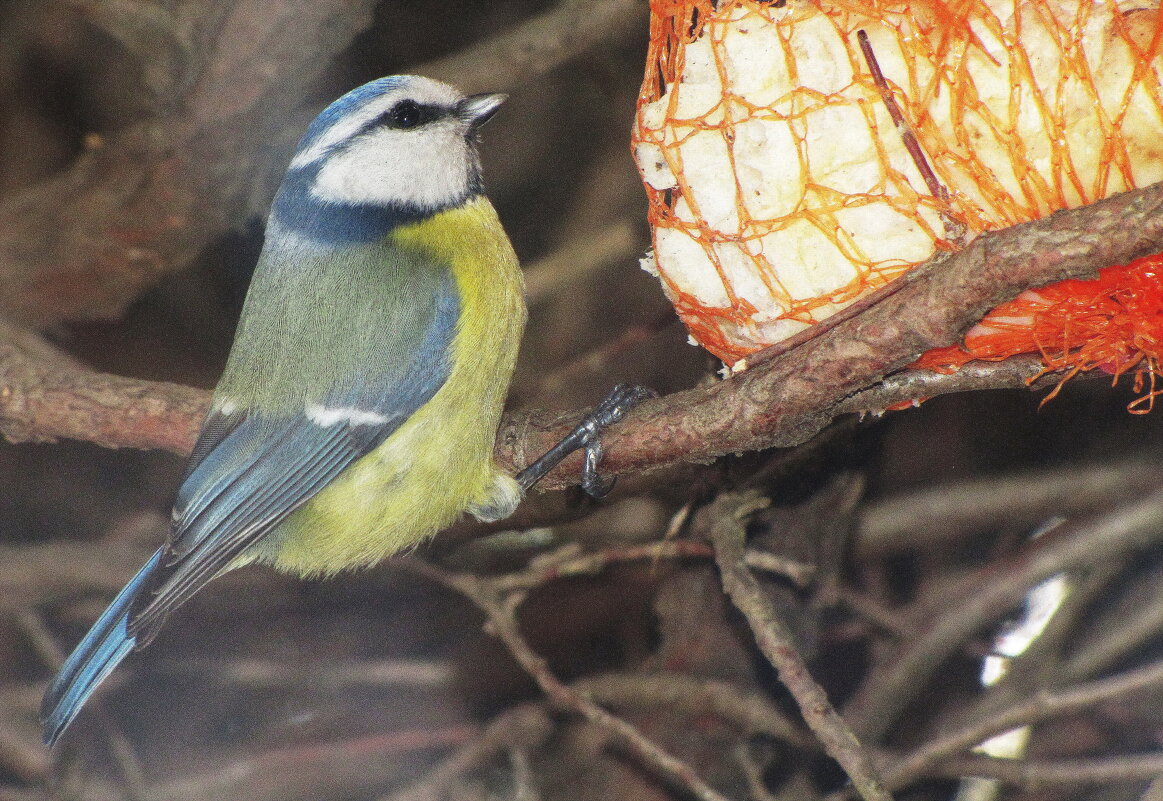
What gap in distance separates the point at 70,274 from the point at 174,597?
1064 millimetres

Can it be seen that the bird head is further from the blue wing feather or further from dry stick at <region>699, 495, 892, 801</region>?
dry stick at <region>699, 495, 892, 801</region>

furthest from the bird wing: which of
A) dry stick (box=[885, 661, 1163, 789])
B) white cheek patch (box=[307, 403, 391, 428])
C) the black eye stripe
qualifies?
dry stick (box=[885, 661, 1163, 789])

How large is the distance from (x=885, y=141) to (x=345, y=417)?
0.83m

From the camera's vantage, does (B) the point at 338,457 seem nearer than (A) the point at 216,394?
Yes

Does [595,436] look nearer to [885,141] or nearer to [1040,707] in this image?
[885,141]

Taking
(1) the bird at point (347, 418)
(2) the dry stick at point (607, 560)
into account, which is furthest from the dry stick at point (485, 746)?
(1) the bird at point (347, 418)

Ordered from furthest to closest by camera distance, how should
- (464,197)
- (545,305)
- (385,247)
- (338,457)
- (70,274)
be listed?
(545,305), (70,274), (464,197), (385,247), (338,457)

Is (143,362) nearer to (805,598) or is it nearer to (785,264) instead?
(805,598)

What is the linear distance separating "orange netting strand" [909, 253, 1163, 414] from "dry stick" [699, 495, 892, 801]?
1.41ft

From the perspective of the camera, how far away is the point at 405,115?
1.77 meters

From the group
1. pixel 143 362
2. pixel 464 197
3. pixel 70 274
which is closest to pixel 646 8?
pixel 464 197

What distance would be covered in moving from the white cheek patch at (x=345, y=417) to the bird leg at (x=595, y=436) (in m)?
0.24

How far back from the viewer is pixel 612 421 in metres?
1.44

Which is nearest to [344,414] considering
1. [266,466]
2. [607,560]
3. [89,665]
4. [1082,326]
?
[266,466]
